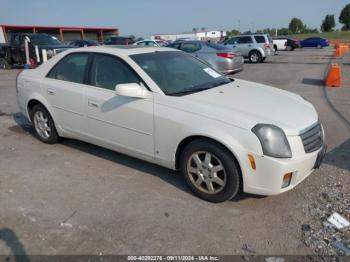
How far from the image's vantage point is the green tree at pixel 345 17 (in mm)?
99137

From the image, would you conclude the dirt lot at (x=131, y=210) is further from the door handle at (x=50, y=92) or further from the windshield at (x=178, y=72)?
the windshield at (x=178, y=72)

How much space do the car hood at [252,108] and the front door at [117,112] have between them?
590 mm

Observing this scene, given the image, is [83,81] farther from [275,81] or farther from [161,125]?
[275,81]

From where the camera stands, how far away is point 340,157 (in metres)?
4.51

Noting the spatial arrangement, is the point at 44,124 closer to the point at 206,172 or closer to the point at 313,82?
the point at 206,172

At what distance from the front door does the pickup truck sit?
38.1 feet

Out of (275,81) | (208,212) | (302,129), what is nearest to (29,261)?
(208,212)

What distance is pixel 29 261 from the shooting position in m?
2.65

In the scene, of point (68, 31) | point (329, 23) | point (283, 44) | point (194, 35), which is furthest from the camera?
point (329, 23)

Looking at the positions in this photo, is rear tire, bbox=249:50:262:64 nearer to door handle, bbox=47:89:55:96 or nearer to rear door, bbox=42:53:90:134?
rear door, bbox=42:53:90:134

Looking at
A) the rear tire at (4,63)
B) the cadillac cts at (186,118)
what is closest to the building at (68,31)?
the rear tire at (4,63)

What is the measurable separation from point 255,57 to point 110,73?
671 inches

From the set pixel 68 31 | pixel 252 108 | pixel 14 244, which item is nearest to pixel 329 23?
pixel 68 31

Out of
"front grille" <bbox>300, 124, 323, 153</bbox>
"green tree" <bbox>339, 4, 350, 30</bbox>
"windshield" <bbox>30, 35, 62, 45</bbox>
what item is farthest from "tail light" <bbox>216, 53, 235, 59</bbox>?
"green tree" <bbox>339, 4, 350, 30</bbox>
